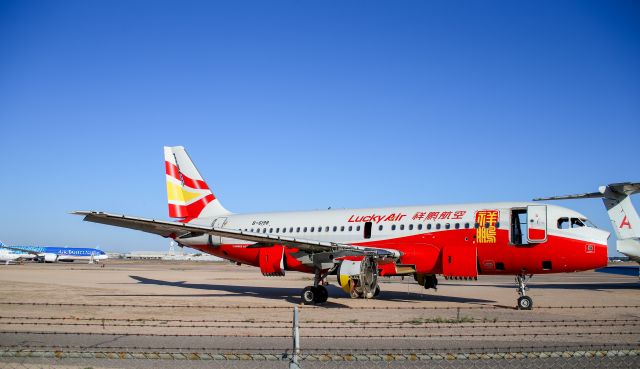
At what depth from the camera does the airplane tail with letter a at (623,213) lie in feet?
Result: 107

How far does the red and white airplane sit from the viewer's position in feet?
68.1

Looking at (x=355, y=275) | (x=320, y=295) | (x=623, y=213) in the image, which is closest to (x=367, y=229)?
(x=320, y=295)

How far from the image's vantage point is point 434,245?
22750mm

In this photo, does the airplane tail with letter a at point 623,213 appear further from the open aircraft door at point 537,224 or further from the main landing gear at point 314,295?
the main landing gear at point 314,295

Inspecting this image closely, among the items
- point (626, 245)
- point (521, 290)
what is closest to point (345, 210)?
point (521, 290)

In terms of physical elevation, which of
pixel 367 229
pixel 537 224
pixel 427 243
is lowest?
pixel 427 243

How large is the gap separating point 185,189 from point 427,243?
51.2 feet

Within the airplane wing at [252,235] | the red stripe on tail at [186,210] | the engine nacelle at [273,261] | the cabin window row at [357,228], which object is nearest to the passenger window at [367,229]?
the cabin window row at [357,228]

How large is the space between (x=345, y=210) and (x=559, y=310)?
10.7 metres

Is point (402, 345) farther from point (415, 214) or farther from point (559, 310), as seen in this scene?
point (415, 214)

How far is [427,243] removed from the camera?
75.2ft

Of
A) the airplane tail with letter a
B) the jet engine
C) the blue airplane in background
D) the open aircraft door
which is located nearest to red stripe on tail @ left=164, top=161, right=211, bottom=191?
the jet engine

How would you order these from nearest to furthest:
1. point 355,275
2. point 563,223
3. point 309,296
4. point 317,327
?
point 317,327 → point 355,275 → point 563,223 → point 309,296

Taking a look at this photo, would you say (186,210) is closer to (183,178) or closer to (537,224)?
(183,178)
